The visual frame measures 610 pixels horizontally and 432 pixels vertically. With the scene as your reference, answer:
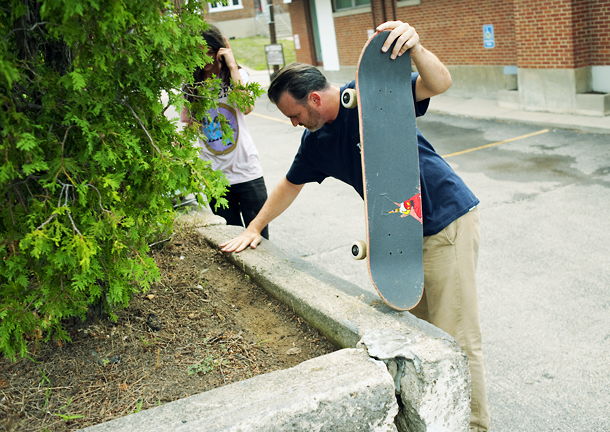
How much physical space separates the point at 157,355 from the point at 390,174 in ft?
4.59

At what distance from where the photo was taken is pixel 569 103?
409 inches

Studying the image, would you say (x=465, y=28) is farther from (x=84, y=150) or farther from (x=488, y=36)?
(x=84, y=150)

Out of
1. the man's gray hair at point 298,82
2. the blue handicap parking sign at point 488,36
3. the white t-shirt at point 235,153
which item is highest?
the blue handicap parking sign at point 488,36

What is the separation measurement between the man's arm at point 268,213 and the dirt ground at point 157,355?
29 centimetres

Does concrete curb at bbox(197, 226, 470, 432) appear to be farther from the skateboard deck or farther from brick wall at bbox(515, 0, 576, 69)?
brick wall at bbox(515, 0, 576, 69)

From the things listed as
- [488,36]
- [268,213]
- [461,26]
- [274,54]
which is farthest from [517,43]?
[274,54]

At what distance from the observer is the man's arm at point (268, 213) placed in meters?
3.20

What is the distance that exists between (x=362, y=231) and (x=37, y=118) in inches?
172

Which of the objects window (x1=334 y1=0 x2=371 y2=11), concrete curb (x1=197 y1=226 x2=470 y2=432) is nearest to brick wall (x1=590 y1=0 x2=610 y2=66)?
window (x1=334 y1=0 x2=371 y2=11)

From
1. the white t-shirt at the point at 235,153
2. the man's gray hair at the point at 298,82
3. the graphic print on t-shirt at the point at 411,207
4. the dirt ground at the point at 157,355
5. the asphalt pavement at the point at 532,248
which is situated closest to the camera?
the dirt ground at the point at 157,355

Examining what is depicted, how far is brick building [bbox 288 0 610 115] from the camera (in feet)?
32.9

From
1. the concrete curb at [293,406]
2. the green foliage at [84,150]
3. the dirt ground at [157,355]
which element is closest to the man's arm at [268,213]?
the dirt ground at [157,355]

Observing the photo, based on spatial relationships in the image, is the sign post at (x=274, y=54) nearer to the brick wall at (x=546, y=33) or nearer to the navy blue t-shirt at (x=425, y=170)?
the brick wall at (x=546, y=33)

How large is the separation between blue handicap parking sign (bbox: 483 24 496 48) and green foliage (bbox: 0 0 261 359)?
37.5 ft
